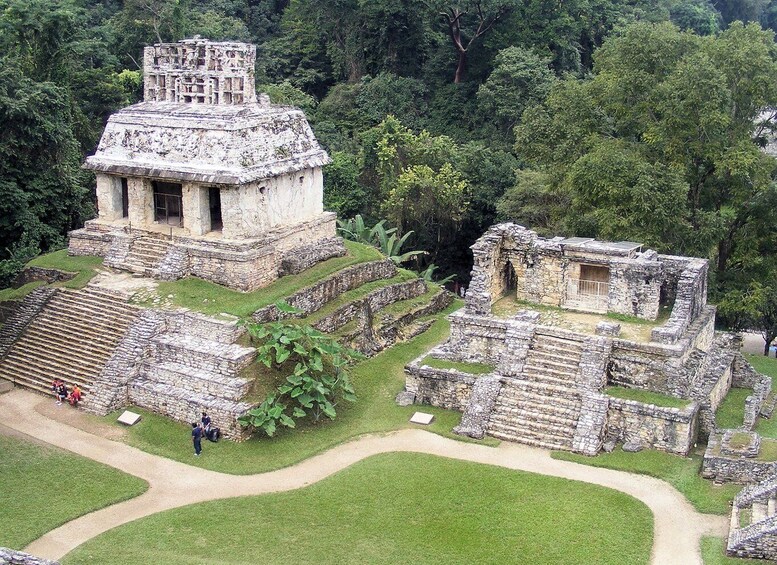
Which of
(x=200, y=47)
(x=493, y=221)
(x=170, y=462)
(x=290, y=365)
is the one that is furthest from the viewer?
(x=493, y=221)

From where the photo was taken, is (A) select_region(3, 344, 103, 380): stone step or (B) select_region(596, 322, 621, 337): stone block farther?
(A) select_region(3, 344, 103, 380): stone step

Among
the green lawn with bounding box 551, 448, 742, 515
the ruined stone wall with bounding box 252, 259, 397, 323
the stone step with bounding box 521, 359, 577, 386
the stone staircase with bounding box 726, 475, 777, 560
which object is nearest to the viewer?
the stone staircase with bounding box 726, 475, 777, 560

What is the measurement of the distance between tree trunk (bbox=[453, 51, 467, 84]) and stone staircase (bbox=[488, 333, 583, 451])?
25.9 metres

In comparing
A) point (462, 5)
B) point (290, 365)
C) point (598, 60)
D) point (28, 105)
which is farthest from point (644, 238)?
point (462, 5)

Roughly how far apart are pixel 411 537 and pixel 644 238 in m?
12.4

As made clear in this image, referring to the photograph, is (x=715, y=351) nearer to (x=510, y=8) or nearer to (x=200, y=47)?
(x=200, y=47)

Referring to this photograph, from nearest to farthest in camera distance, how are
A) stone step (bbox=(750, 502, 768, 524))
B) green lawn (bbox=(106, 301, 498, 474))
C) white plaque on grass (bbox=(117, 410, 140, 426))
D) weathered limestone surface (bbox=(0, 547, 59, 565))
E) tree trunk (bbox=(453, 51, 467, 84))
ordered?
weathered limestone surface (bbox=(0, 547, 59, 565))
stone step (bbox=(750, 502, 768, 524))
green lawn (bbox=(106, 301, 498, 474))
white plaque on grass (bbox=(117, 410, 140, 426))
tree trunk (bbox=(453, 51, 467, 84))

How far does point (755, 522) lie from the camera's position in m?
16.5

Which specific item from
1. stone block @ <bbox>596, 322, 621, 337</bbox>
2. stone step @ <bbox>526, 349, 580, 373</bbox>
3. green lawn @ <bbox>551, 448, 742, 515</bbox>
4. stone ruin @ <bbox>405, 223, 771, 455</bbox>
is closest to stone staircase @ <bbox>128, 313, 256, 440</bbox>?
stone ruin @ <bbox>405, 223, 771, 455</bbox>

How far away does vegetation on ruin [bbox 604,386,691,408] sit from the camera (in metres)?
20.1

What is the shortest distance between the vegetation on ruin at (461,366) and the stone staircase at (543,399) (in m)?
0.80

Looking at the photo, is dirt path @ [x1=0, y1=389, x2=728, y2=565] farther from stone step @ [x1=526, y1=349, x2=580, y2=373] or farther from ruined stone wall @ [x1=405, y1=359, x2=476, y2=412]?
stone step @ [x1=526, y1=349, x2=580, y2=373]

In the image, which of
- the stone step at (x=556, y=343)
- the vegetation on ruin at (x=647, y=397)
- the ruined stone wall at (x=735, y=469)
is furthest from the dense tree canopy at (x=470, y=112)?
the ruined stone wall at (x=735, y=469)

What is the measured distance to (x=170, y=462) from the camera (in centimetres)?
1948
